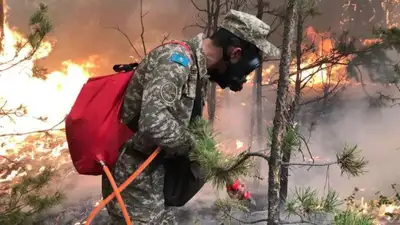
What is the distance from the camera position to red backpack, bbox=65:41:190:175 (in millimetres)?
1512

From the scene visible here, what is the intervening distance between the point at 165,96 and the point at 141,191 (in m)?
0.40

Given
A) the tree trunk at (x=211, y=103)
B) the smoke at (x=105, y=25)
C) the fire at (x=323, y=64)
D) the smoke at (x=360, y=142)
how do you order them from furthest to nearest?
the smoke at (x=360, y=142) → the fire at (x=323, y=64) → the smoke at (x=105, y=25) → the tree trunk at (x=211, y=103)

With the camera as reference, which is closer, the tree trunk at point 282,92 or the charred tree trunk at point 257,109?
the tree trunk at point 282,92

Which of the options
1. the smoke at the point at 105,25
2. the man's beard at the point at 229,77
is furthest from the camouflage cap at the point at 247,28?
the smoke at the point at 105,25

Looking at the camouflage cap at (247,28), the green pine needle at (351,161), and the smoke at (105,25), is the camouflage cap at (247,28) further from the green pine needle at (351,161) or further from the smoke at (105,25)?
the smoke at (105,25)

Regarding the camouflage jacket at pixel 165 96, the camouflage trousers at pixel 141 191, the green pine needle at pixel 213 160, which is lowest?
the camouflage trousers at pixel 141 191

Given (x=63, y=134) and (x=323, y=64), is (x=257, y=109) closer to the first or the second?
(x=323, y=64)

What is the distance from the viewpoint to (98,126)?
59.3 inches

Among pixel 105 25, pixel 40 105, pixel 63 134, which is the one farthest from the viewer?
pixel 105 25

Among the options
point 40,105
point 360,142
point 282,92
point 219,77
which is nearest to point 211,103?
point 40,105

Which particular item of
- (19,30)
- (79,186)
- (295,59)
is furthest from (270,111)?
(19,30)

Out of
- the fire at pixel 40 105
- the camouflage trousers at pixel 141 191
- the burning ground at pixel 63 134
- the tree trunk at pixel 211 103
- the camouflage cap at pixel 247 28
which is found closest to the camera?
the camouflage cap at pixel 247 28

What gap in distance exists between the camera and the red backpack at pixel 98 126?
1.51 meters

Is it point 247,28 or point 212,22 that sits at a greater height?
point 212,22
